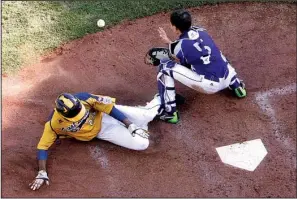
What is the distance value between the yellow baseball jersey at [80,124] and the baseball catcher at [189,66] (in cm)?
88

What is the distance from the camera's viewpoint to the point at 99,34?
9492 millimetres

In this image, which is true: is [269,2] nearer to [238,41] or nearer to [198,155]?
[238,41]

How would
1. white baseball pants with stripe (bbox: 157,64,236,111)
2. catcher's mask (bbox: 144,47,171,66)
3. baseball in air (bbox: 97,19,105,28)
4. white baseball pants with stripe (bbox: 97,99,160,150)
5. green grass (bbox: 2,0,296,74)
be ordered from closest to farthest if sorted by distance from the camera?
white baseball pants with stripe (bbox: 97,99,160,150) → white baseball pants with stripe (bbox: 157,64,236,111) → catcher's mask (bbox: 144,47,171,66) → green grass (bbox: 2,0,296,74) → baseball in air (bbox: 97,19,105,28)

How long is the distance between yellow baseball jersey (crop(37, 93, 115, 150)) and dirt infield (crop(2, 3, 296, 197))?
12.9 inches

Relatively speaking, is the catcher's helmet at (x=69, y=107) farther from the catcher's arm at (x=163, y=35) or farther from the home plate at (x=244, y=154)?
the catcher's arm at (x=163, y=35)

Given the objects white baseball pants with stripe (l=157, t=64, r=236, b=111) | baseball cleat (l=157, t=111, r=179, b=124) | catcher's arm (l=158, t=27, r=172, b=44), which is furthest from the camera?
catcher's arm (l=158, t=27, r=172, b=44)

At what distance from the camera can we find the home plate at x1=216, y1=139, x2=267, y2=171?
722 cm

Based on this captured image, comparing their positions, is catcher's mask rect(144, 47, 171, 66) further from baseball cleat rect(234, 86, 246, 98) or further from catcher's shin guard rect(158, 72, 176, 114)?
baseball cleat rect(234, 86, 246, 98)

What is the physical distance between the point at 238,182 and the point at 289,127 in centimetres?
117

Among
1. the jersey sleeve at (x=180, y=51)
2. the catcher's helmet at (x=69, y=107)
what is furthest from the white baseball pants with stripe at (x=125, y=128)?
the jersey sleeve at (x=180, y=51)

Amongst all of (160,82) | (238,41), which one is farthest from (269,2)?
(160,82)

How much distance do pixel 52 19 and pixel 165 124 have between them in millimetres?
3422

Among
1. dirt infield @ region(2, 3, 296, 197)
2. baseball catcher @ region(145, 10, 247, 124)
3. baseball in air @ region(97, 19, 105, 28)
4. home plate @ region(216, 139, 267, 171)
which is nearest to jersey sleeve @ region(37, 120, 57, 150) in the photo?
dirt infield @ region(2, 3, 296, 197)

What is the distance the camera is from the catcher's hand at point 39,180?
715 cm
